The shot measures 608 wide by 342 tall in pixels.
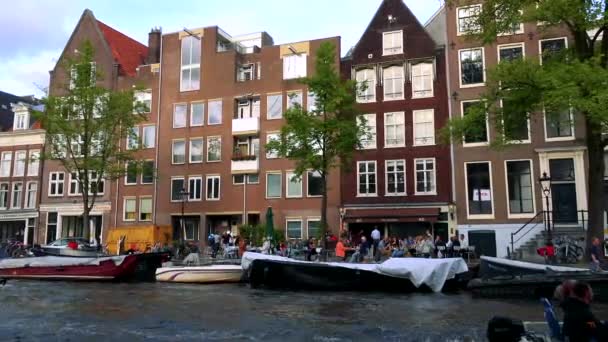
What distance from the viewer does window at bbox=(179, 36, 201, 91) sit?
43.3 m

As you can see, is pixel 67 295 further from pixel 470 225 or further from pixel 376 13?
pixel 376 13

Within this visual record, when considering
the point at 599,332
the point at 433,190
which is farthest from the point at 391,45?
the point at 599,332

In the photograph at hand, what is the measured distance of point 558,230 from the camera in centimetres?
2819

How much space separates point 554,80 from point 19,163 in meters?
45.5

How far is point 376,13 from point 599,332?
106ft

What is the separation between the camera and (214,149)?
137 feet

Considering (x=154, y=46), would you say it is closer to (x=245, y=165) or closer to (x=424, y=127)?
(x=245, y=165)

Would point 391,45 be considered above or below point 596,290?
above

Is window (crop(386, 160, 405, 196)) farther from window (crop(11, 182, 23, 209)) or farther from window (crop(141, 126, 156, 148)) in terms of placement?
window (crop(11, 182, 23, 209))

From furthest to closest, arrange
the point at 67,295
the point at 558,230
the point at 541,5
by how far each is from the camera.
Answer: the point at 558,230
the point at 67,295
the point at 541,5

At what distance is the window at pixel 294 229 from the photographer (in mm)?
37656

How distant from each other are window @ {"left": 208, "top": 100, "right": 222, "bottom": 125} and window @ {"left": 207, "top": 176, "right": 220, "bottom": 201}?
168 inches

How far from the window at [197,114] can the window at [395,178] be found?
1560 centimetres

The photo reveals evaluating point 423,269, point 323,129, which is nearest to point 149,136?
point 323,129
